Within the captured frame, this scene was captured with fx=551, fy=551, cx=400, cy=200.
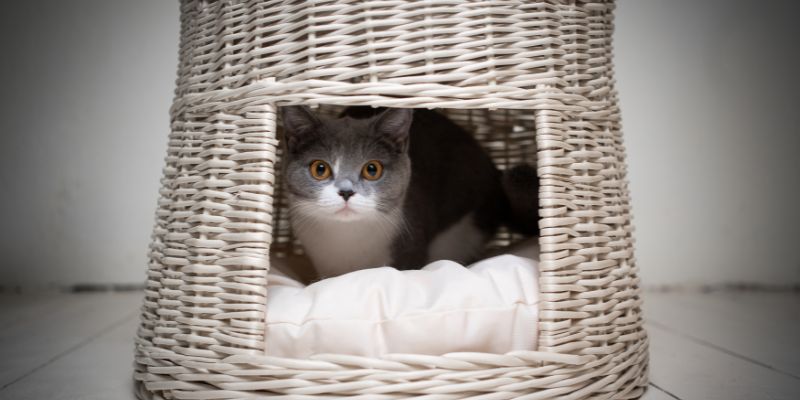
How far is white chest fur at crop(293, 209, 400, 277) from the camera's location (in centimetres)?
136

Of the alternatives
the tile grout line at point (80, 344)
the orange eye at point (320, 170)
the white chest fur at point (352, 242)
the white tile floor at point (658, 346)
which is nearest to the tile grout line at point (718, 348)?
the white tile floor at point (658, 346)

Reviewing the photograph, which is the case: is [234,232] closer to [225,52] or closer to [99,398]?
[225,52]

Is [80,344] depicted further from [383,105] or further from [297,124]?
[383,105]

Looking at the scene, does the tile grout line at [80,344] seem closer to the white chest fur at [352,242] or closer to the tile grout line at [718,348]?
the white chest fur at [352,242]

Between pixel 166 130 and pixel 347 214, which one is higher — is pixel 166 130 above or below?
above

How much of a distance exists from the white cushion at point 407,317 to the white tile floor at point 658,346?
1.15 feet

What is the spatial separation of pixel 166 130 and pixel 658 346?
6.17 feet

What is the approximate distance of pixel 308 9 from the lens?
3.09 feet

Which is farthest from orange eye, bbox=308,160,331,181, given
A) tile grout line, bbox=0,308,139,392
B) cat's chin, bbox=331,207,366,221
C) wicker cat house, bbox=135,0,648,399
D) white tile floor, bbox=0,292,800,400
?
tile grout line, bbox=0,308,139,392

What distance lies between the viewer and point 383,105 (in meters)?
0.93

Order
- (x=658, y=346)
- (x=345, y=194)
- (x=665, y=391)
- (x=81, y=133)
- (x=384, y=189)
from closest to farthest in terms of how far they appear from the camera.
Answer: (x=665, y=391), (x=345, y=194), (x=384, y=189), (x=658, y=346), (x=81, y=133)

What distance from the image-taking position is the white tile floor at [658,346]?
1112 mm

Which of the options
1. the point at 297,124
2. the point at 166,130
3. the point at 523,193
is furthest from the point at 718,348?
the point at 166,130

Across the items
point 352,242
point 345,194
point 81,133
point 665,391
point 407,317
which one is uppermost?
point 81,133
